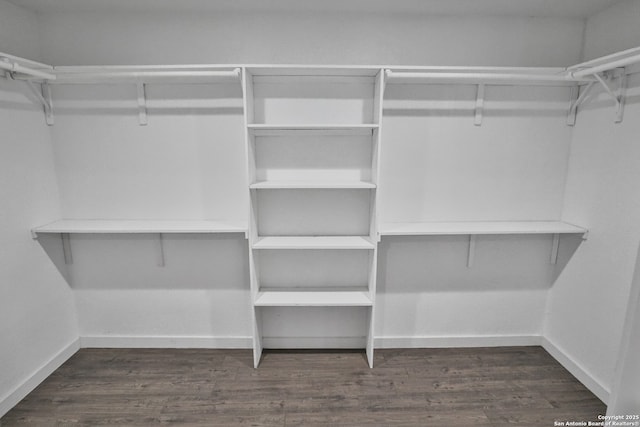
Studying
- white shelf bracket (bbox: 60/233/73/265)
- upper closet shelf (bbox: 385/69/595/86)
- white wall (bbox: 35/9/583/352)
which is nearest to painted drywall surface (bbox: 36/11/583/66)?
white wall (bbox: 35/9/583/352)

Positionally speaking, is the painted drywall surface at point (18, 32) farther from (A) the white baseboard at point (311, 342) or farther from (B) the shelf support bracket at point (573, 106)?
(B) the shelf support bracket at point (573, 106)

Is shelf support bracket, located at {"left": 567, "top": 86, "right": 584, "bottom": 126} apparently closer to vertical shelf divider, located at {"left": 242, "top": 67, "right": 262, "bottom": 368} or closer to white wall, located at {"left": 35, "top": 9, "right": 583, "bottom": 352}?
white wall, located at {"left": 35, "top": 9, "right": 583, "bottom": 352}

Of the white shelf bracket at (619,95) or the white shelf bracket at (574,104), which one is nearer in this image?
the white shelf bracket at (619,95)

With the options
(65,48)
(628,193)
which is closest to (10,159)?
(65,48)

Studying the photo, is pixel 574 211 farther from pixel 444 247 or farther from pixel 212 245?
pixel 212 245

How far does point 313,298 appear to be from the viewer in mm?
2373

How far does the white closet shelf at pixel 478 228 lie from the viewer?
→ 2.22m

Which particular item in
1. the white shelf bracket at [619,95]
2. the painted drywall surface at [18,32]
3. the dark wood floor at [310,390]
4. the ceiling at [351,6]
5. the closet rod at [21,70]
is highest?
the ceiling at [351,6]

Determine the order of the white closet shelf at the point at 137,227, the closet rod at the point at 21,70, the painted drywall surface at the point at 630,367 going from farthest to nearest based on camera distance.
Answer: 1. the white closet shelf at the point at 137,227
2. the closet rod at the point at 21,70
3. the painted drywall surface at the point at 630,367

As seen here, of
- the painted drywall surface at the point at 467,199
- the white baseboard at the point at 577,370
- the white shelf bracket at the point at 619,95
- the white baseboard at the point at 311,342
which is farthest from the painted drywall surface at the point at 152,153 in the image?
the white baseboard at the point at 577,370

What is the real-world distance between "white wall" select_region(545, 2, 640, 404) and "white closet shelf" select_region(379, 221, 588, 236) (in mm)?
169

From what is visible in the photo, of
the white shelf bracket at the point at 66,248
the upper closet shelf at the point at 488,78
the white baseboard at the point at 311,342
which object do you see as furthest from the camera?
the white baseboard at the point at 311,342

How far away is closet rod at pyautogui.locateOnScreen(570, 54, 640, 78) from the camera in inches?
65.2

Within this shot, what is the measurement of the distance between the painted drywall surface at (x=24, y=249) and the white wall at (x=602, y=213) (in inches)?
148
